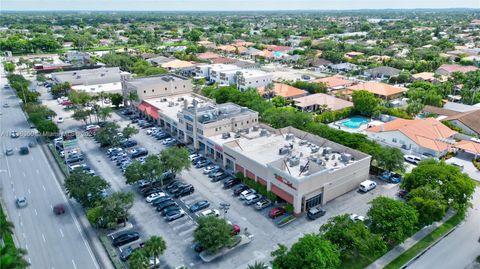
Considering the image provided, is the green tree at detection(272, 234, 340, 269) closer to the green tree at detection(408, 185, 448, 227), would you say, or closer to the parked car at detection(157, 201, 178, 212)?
the green tree at detection(408, 185, 448, 227)

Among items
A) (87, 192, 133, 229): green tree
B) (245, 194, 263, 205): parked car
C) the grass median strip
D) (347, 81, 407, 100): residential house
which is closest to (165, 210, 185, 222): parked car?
(87, 192, 133, 229): green tree

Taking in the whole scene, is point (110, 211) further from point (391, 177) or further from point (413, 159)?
point (413, 159)

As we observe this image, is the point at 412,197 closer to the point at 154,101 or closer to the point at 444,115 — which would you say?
the point at 444,115

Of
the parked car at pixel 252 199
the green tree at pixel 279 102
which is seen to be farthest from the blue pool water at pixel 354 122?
the parked car at pixel 252 199

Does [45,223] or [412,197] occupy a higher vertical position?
[412,197]

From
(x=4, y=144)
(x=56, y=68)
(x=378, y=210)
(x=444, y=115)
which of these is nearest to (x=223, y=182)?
(x=378, y=210)
